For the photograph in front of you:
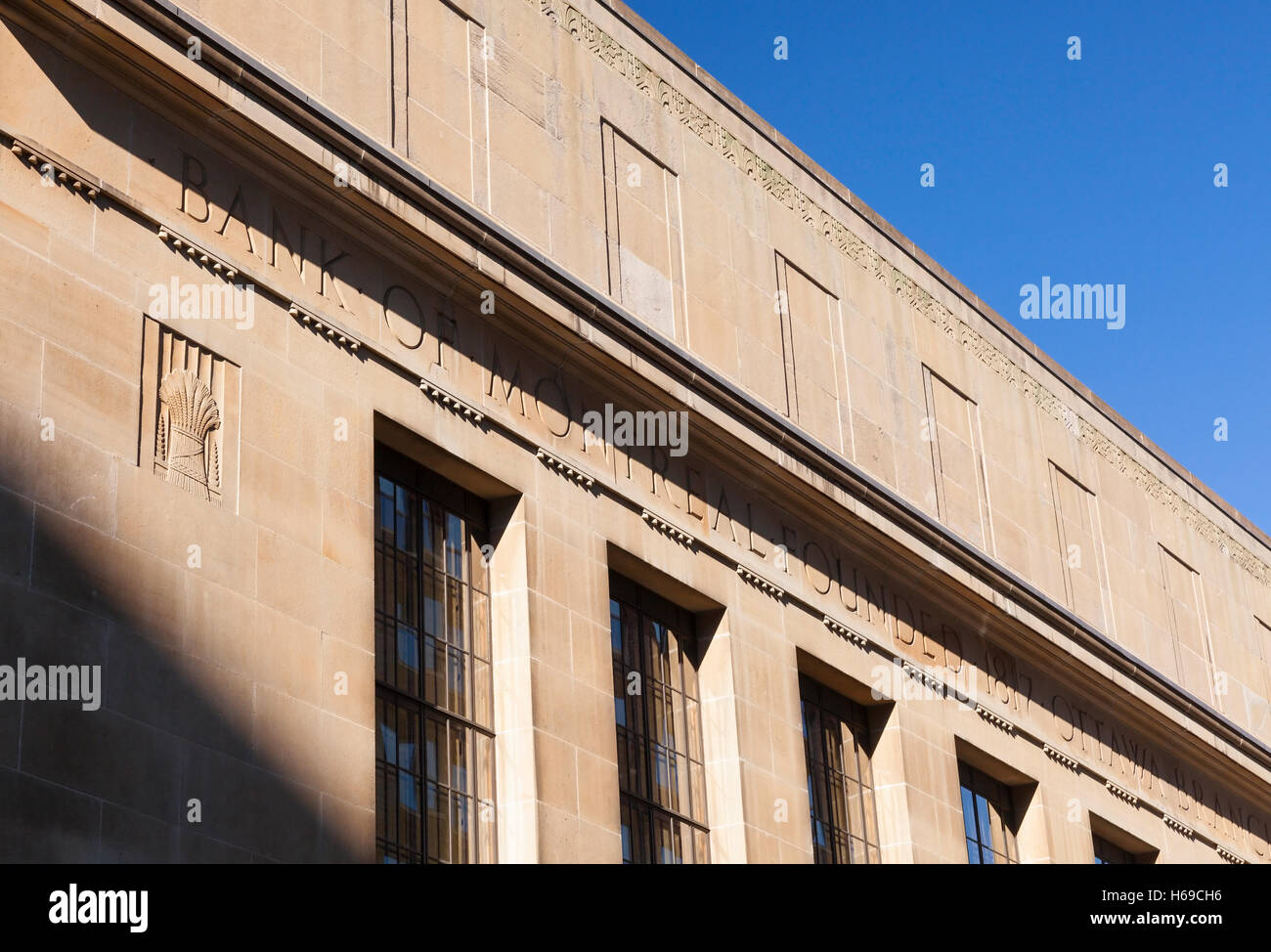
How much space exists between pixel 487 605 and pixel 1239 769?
17.5 meters

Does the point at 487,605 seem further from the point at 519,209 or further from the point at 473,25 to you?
the point at 473,25

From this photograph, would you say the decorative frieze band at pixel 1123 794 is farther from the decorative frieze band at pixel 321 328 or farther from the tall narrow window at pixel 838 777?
the decorative frieze band at pixel 321 328

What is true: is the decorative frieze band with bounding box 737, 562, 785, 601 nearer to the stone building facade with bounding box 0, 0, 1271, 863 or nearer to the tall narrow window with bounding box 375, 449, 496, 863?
the stone building facade with bounding box 0, 0, 1271, 863

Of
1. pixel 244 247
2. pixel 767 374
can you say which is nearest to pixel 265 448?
pixel 244 247

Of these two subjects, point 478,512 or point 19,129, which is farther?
point 478,512

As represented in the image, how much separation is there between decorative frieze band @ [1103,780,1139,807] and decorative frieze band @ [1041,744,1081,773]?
3.23 ft

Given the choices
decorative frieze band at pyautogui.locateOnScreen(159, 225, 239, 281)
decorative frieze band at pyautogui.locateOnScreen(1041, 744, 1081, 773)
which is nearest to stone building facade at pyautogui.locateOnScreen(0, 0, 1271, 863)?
decorative frieze band at pyautogui.locateOnScreen(159, 225, 239, 281)

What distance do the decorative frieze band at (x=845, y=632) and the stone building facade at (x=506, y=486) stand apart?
5 cm

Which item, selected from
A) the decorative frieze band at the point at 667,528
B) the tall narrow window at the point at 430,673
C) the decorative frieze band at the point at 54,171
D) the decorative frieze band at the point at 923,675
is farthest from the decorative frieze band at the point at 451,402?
the decorative frieze band at the point at 923,675

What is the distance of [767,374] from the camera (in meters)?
27.7

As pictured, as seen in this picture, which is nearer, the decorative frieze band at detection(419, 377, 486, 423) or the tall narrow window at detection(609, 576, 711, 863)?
the decorative frieze band at detection(419, 377, 486, 423)

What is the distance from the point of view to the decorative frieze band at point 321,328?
20672mm

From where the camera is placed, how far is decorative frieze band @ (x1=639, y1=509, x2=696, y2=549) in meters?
24.7

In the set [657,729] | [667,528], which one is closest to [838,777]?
[657,729]
